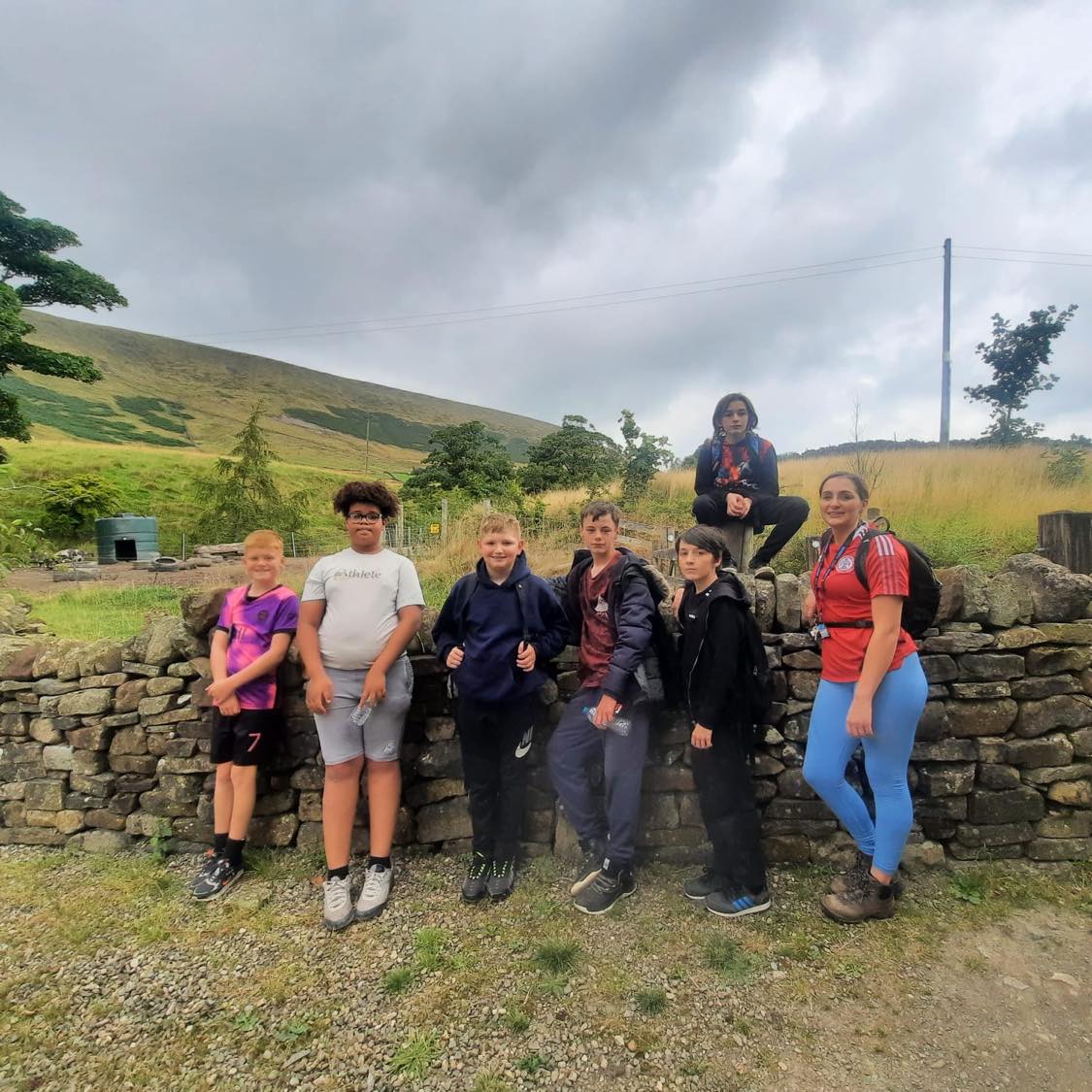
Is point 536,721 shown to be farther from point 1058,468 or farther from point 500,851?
point 1058,468

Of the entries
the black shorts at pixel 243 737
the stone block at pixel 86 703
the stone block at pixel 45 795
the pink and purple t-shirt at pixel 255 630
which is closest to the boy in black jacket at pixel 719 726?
the pink and purple t-shirt at pixel 255 630

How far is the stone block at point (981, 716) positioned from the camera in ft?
9.71

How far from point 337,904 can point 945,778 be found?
3.34m

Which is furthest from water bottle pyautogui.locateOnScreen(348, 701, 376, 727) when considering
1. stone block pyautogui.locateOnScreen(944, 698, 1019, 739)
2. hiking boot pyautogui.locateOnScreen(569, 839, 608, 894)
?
stone block pyautogui.locateOnScreen(944, 698, 1019, 739)

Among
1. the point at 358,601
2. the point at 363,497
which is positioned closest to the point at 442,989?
the point at 358,601

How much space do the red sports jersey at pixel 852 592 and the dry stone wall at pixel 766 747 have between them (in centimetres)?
50

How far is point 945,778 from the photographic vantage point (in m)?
2.95

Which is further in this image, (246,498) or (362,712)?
(246,498)

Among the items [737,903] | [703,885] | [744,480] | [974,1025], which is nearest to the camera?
[974,1025]

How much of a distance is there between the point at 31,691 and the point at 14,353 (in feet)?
47.0

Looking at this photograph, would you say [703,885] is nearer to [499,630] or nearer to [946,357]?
[499,630]

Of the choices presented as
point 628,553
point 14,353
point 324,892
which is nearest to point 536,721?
point 628,553

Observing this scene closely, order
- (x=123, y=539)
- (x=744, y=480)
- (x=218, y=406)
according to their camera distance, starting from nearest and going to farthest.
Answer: (x=744, y=480)
(x=123, y=539)
(x=218, y=406)

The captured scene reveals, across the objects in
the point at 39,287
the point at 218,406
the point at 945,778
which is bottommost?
the point at 945,778
